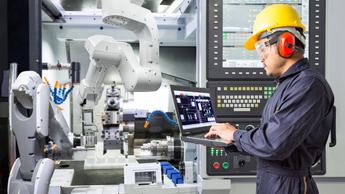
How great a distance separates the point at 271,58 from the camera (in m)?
1.68

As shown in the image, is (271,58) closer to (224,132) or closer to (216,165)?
(224,132)

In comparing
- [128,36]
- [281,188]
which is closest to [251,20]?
[281,188]

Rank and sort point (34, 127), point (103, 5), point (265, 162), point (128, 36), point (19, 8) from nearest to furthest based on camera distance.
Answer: point (265, 162) → point (34, 127) → point (103, 5) → point (19, 8) → point (128, 36)

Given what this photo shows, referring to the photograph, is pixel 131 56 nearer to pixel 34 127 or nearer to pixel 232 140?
pixel 34 127

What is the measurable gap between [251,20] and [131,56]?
3.64 ft

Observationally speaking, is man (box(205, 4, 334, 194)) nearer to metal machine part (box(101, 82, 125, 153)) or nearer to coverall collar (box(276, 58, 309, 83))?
coverall collar (box(276, 58, 309, 83))

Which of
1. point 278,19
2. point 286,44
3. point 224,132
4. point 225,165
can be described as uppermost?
point 278,19

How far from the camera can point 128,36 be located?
364 cm

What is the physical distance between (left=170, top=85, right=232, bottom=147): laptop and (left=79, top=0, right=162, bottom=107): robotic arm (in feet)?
2.62

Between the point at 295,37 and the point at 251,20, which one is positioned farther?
the point at 251,20

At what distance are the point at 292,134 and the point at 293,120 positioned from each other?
0.19 ft

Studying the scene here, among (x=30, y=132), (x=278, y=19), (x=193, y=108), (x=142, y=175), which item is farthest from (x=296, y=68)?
(x=30, y=132)

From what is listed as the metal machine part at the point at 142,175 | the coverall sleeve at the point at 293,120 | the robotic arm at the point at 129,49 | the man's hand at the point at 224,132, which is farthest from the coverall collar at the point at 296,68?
the robotic arm at the point at 129,49

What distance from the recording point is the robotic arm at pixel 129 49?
270cm
